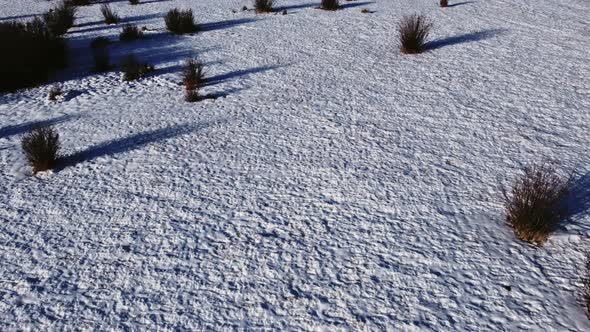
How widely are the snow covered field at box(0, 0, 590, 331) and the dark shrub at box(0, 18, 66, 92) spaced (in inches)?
13.5

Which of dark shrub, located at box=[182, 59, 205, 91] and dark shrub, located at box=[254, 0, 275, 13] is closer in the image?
dark shrub, located at box=[182, 59, 205, 91]

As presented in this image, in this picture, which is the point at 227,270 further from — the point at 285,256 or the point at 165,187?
the point at 165,187

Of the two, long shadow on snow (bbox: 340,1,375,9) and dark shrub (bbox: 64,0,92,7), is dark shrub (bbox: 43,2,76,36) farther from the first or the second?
long shadow on snow (bbox: 340,1,375,9)

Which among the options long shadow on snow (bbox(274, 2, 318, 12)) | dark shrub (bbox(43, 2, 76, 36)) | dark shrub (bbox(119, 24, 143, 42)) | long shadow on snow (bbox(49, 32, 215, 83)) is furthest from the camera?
long shadow on snow (bbox(274, 2, 318, 12))

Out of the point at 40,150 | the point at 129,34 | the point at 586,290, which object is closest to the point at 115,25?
the point at 129,34

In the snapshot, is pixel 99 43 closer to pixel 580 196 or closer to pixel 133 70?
pixel 133 70

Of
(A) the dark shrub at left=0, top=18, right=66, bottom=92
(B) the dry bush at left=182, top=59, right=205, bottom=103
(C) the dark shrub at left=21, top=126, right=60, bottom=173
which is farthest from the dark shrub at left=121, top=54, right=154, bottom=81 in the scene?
(C) the dark shrub at left=21, top=126, right=60, bottom=173

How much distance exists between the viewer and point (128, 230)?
4082mm

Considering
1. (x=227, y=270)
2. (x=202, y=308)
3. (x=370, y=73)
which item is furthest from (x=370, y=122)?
(x=202, y=308)

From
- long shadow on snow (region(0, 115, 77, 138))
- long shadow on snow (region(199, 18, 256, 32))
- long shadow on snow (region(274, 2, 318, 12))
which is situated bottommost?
long shadow on snow (region(0, 115, 77, 138))

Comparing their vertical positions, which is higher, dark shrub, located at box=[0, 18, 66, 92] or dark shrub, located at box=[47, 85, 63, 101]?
Result: dark shrub, located at box=[0, 18, 66, 92]

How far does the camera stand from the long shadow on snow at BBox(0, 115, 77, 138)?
5.93 meters

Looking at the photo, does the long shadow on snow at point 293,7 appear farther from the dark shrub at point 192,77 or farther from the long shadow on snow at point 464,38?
the dark shrub at point 192,77

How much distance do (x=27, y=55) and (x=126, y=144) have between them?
12.5 ft
